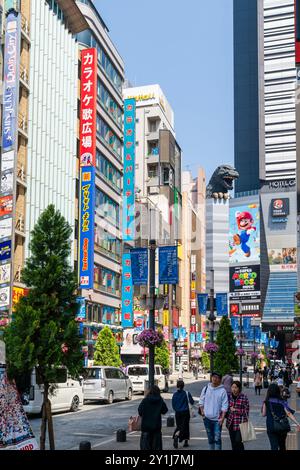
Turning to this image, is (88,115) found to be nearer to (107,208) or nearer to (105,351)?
(107,208)

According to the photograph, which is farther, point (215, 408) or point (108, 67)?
point (108, 67)

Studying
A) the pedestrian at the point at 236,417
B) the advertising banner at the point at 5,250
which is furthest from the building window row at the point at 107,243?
the pedestrian at the point at 236,417

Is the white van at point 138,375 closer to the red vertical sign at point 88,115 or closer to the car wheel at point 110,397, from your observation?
the car wheel at point 110,397

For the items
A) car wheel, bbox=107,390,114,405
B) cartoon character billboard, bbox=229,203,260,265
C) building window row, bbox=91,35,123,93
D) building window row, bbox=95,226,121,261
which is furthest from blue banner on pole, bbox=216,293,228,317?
cartoon character billboard, bbox=229,203,260,265

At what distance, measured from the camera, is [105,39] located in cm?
7181

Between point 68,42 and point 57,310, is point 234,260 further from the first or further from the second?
point 57,310

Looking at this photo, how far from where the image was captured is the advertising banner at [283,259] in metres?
194

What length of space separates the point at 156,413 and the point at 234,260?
186m

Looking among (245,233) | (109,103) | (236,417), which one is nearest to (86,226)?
(109,103)

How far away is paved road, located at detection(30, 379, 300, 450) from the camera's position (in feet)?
61.0

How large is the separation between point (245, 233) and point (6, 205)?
154m

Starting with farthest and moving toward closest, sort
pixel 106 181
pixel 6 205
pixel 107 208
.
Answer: pixel 107 208
pixel 106 181
pixel 6 205

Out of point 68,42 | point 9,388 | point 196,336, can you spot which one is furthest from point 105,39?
point 9,388

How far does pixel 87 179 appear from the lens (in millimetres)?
57594
